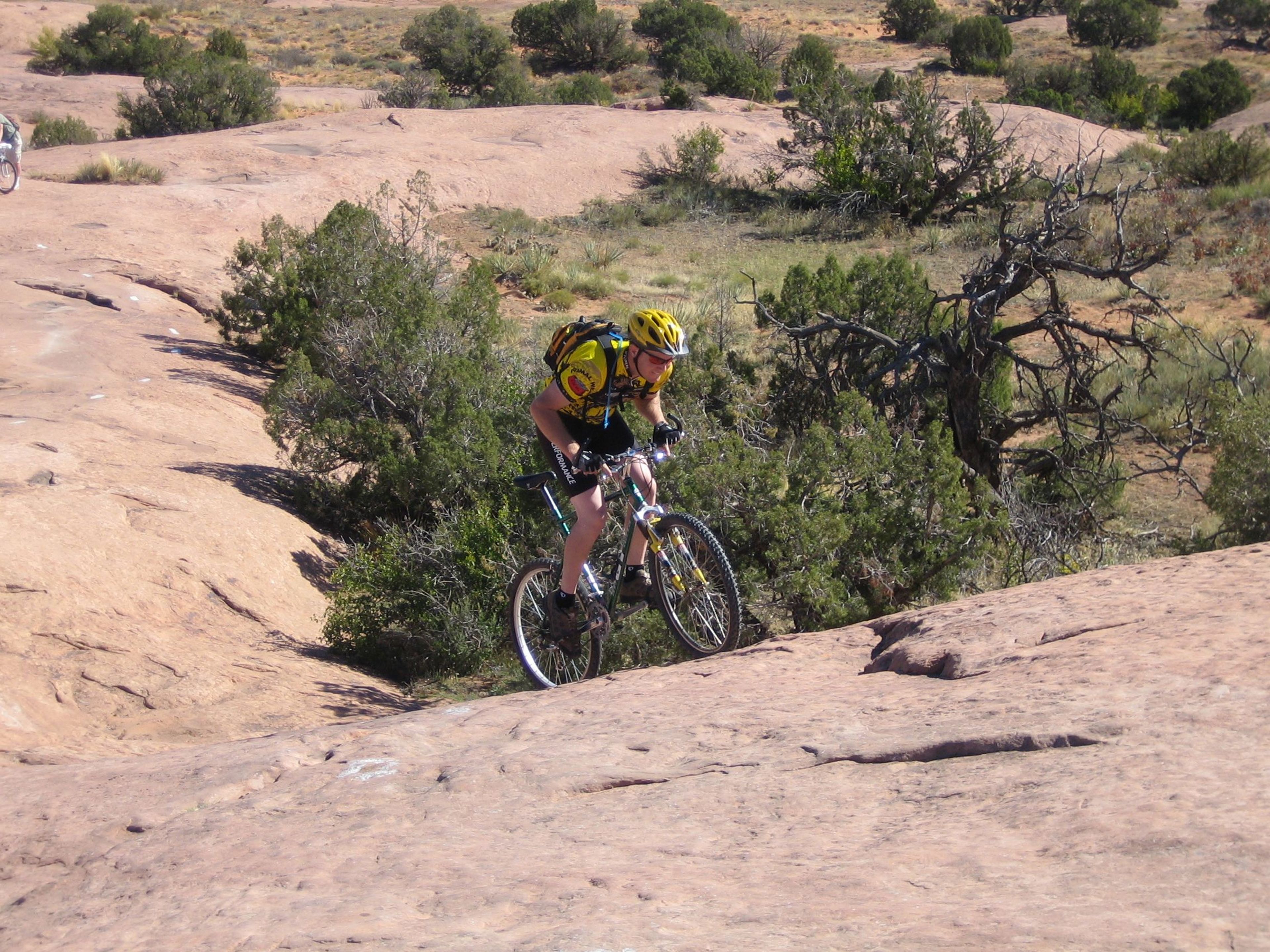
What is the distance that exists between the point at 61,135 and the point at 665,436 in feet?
82.0

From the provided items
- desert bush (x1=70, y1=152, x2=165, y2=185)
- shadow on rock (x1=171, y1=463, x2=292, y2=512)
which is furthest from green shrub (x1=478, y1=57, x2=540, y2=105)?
shadow on rock (x1=171, y1=463, x2=292, y2=512)

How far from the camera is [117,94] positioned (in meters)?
28.3

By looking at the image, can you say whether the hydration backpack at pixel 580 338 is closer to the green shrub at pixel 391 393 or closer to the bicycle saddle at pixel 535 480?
the bicycle saddle at pixel 535 480

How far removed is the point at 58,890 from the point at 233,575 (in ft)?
13.1

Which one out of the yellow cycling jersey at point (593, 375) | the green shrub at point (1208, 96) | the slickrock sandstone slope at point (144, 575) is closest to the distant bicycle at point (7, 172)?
the slickrock sandstone slope at point (144, 575)

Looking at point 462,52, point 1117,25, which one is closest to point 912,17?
point 1117,25

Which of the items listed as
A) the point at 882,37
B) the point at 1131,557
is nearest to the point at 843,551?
the point at 1131,557

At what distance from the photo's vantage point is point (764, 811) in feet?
9.83

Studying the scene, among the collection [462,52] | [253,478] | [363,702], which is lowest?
[363,702]

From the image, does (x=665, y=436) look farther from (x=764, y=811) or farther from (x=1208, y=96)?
(x=1208, y=96)

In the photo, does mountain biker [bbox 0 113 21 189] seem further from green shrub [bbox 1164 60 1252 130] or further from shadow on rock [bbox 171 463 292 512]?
green shrub [bbox 1164 60 1252 130]

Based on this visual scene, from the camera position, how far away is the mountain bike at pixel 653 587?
16.2 feet

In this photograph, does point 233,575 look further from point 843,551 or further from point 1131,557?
point 1131,557

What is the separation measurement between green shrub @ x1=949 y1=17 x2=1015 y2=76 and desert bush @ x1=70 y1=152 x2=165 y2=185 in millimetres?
30520
